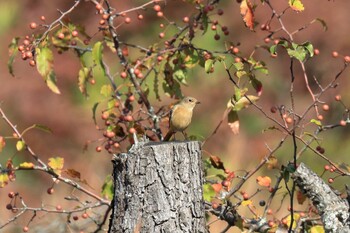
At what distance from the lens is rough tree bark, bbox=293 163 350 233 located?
3604 mm

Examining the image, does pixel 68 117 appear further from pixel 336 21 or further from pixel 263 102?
pixel 336 21

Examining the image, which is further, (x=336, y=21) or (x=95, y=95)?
Answer: (x=336, y=21)

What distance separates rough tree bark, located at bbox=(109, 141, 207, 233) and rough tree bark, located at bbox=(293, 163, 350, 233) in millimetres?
540

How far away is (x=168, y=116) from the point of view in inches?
168

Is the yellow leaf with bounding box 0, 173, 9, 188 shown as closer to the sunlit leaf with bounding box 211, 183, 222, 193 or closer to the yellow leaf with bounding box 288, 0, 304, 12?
the sunlit leaf with bounding box 211, 183, 222, 193

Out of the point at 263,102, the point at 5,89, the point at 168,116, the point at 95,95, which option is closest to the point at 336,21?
the point at 263,102

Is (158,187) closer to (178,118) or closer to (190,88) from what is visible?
(178,118)

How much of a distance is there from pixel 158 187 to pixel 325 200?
2.48 ft

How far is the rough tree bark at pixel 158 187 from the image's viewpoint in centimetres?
328

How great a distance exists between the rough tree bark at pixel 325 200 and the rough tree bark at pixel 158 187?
54cm

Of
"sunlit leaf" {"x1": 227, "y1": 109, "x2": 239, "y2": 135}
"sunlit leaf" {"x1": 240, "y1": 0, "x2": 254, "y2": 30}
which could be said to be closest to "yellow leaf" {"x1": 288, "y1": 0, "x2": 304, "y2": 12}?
"sunlit leaf" {"x1": 240, "y1": 0, "x2": 254, "y2": 30}

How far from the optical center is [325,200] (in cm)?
365

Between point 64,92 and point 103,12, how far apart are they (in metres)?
6.70

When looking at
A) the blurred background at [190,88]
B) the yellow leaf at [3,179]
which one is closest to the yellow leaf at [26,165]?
the yellow leaf at [3,179]
